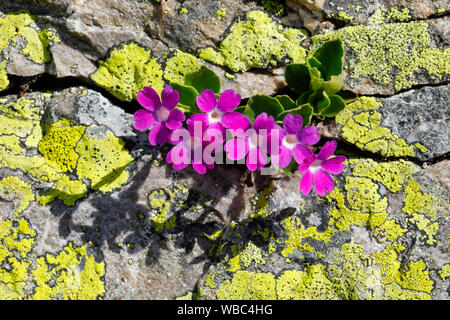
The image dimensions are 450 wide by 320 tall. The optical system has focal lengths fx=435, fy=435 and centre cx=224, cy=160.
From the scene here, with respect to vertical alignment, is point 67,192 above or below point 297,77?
below

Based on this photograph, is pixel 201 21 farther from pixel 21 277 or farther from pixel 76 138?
pixel 21 277

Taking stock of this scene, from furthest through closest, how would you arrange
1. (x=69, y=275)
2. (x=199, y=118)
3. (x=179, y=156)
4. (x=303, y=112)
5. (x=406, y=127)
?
1. (x=406, y=127)
2. (x=69, y=275)
3. (x=303, y=112)
4. (x=179, y=156)
5. (x=199, y=118)

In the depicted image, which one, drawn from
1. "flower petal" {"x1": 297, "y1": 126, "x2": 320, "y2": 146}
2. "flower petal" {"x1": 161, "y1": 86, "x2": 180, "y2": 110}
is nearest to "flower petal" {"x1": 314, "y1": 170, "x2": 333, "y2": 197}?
"flower petal" {"x1": 297, "y1": 126, "x2": 320, "y2": 146}

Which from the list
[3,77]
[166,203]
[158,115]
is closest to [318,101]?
[158,115]

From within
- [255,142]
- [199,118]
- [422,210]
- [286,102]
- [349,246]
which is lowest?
[349,246]

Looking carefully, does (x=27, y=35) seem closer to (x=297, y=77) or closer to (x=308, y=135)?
(x=297, y=77)

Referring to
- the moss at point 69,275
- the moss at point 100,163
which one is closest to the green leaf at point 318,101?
the moss at point 100,163

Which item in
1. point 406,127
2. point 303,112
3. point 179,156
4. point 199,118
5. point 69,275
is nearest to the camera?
point 199,118

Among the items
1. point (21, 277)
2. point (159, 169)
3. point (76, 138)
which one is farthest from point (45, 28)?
point (21, 277)
